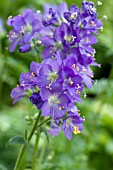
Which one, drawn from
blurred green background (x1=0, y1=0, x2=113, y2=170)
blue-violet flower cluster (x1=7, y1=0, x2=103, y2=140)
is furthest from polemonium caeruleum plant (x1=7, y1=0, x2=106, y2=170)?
blurred green background (x1=0, y1=0, x2=113, y2=170)

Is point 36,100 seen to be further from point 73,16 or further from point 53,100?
point 73,16

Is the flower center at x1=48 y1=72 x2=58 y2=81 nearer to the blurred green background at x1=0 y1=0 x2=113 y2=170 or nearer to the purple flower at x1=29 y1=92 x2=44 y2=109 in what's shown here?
the purple flower at x1=29 y1=92 x2=44 y2=109

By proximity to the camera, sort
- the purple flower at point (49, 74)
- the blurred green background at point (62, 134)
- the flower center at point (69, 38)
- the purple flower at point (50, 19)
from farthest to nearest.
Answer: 1. the blurred green background at point (62, 134)
2. the purple flower at point (50, 19)
3. the flower center at point (69, 38)
4. the purple flower at point (49, 74)

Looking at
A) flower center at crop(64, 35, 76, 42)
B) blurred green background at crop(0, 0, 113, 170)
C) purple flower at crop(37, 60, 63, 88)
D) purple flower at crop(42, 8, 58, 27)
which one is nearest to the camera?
purple flower at crop(37, 60, 63, 88)

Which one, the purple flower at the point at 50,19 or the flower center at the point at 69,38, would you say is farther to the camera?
the purple flower at the point at 50,19

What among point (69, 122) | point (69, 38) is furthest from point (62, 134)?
point (69, 38)

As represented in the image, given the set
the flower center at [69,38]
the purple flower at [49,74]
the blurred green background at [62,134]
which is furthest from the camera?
the blurred green background at [62,134]

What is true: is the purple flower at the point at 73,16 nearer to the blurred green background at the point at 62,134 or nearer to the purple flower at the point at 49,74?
the purple flower at the point at 49,74

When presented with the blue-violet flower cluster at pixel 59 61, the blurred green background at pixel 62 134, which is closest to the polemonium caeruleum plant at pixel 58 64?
the blue-violet flower cluster at pixel 59 61
